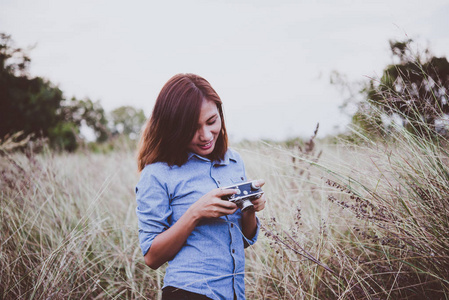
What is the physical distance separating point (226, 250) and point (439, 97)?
1708 mm

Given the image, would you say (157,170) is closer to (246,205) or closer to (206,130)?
(206,130)

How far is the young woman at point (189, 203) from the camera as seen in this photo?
1328 mm

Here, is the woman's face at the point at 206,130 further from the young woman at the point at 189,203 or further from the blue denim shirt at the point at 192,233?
the blue denim shirt at the point at 192,233

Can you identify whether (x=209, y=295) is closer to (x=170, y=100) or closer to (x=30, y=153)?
(x=170, y=100)

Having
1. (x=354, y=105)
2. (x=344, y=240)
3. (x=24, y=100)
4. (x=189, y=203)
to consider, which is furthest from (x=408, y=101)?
(x=24, y=100)

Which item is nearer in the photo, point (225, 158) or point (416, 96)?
point (225, 158)

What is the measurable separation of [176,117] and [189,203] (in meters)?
0.48

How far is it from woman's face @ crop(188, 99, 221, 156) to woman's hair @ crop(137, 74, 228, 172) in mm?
25

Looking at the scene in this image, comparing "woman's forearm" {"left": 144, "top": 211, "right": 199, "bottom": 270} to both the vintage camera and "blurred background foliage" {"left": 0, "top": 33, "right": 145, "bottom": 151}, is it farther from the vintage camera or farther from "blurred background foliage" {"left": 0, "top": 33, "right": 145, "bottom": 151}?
"blurred background foliage" {"left": 0, "top": 33, "right": 145, "bottom": 151}

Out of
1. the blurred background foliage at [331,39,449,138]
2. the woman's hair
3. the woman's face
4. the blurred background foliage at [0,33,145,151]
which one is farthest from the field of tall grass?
the blurred background foliage at [0,33,145,151]

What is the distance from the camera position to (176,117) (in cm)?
146

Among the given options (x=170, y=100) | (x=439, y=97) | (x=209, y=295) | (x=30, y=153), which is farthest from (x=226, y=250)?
(x=30, y=153)

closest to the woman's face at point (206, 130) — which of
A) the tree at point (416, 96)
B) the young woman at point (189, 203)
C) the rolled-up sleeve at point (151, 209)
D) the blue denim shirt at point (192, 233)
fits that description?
the young woman at point (189, 203)

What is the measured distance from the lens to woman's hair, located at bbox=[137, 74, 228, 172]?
1.46 meters
